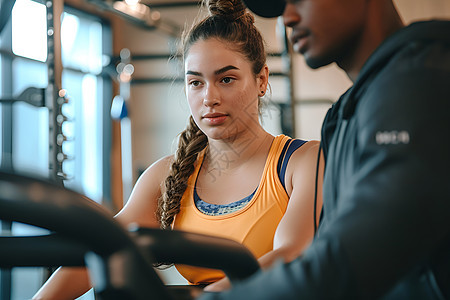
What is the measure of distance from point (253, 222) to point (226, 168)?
21cm

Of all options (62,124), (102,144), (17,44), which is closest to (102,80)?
(102,144)

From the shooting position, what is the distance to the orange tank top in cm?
122

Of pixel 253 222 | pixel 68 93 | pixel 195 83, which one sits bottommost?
pixel 253 222

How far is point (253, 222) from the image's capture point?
1.23 meters

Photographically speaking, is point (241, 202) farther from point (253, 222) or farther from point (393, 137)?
point (393, 137)

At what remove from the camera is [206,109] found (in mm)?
1300

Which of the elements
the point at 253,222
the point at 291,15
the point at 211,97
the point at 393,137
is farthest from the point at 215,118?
the point at 393,137

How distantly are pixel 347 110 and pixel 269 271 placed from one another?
24cm

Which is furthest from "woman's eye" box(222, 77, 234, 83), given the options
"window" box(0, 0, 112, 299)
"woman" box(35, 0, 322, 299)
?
"window" box(0, 0, 112, 299)

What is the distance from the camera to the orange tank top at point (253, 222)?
1.22 meters

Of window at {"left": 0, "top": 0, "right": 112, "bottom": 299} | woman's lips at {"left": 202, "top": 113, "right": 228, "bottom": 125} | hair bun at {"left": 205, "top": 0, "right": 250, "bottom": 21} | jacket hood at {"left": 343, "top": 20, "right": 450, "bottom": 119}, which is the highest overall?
window at {"left": 0, "top": 0, "right": 112, "bottom": 299}

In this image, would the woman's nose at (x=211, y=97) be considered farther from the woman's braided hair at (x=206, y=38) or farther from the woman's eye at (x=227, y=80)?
the woman's braided hair at (x=206, y=38)

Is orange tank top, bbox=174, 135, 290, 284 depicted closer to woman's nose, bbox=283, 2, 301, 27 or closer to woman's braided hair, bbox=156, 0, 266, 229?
woman's braided hair, bbox=156, 0, 266, 229

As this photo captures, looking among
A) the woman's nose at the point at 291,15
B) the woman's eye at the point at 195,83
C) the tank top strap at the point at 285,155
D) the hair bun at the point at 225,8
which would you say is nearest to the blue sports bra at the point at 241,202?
the tank top strap at the point at 285,155
